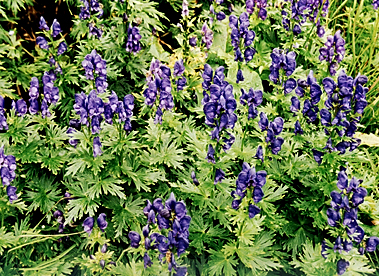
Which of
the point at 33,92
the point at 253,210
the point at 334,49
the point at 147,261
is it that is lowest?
the point at 147,261

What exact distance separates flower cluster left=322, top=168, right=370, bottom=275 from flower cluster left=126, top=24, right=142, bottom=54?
7.77 feet

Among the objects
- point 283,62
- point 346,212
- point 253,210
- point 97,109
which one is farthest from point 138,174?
point 346,212

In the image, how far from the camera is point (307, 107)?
127 inches

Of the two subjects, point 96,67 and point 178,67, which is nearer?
point 96,67

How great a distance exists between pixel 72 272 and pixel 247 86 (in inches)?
97.0

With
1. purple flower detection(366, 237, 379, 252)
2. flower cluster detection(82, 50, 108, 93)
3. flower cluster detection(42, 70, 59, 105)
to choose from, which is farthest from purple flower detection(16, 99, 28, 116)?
purple flower detection(366, 237, 379, 252)

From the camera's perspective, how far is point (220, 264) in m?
3.04

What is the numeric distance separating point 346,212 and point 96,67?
2278mm

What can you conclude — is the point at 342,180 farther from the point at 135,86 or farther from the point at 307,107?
the point at 135,86

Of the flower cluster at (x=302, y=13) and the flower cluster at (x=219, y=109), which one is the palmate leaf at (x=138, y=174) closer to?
the flower cluster at (x=219, y=109)

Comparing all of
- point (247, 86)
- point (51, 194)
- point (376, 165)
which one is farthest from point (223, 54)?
point (51, 194)

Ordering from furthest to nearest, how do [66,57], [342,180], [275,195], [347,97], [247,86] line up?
1. [66,57]
2. [247,86]
3. [275,195]
4. [347,97]
5. [342,180]

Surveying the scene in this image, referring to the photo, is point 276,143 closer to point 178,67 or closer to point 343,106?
point 343,106

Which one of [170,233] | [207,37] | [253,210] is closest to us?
[170,233]
